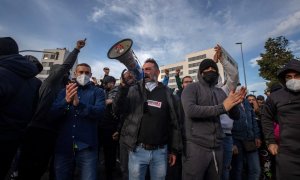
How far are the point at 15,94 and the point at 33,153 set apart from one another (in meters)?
1.50

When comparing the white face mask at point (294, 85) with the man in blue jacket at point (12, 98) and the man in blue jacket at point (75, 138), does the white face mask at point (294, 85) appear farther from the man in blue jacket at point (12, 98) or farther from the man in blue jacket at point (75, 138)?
the man in blue jacket at point (12, 98)

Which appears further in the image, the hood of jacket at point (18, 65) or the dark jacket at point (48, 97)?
the dark jacket at point (48, 97)

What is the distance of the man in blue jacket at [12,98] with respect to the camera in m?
2.32

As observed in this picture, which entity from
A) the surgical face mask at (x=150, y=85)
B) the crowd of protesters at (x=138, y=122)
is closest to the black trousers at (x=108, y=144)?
the crowd of protesters at (x=138, y=122)

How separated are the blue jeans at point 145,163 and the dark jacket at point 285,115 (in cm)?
186

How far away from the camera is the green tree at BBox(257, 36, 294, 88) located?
22.4 meters

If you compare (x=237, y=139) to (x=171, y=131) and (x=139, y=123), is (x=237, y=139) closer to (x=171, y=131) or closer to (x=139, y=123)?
(x=171, y=131)

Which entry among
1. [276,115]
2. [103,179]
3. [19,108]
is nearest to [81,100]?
[19,108]

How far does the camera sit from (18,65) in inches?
98.7

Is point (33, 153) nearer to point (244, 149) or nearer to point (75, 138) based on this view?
point (75, 138)


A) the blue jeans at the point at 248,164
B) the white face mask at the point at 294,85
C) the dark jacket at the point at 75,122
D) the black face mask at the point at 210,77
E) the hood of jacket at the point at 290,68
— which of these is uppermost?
the hood of jacket at the point at 290,68

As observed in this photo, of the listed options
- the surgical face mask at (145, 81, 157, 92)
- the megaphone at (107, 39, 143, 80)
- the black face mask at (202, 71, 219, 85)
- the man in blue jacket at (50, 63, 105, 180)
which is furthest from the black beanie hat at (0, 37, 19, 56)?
the black face mask at (202, 71, 219, 85)

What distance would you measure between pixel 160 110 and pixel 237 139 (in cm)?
242

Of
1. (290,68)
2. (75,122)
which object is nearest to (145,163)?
(75,122)
